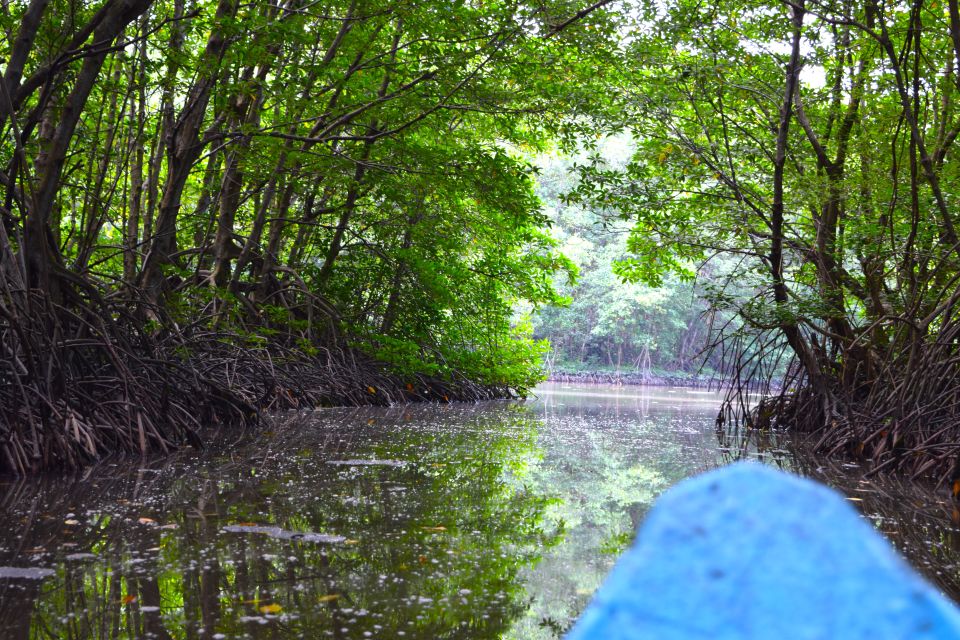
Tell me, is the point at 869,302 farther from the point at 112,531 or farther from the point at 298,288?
the point at 112,531

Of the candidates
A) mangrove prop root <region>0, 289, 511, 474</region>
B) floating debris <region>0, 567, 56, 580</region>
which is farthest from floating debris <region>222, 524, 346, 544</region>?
mangrove prop root <region>0, 289, 511, 474</region>

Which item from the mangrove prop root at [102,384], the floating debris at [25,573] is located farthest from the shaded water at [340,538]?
the mangrove prop root at [102,384]

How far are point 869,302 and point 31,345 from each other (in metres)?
6.85

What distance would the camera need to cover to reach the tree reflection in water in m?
2.18

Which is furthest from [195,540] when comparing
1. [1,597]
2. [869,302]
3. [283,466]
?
[869,302]

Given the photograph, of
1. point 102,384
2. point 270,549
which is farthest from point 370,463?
point 270,549

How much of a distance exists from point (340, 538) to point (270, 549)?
0.28m

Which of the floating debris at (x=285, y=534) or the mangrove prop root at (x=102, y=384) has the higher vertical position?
the mangrove prop root at (x=102, y=384)

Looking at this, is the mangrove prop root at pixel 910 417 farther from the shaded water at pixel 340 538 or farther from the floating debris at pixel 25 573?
the floating debris at pixel 25 573

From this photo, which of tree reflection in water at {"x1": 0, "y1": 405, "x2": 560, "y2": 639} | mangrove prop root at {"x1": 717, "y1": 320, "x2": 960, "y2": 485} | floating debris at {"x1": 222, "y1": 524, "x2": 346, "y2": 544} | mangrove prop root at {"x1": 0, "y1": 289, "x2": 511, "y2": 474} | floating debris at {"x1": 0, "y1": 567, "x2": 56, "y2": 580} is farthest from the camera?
mangrove prop root at {"x1": 717, "y1": 320, "x2": 960, "y2": 485}

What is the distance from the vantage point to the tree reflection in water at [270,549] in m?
2.18

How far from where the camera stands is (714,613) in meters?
0.52

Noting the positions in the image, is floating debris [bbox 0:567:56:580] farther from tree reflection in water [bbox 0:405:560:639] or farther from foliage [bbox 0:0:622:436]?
foliage [bbox 0:0:622:436]

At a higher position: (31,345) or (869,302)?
(869,302)
